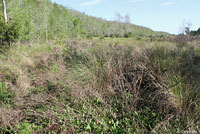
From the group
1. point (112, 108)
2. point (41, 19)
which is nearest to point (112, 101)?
point (112, 108)

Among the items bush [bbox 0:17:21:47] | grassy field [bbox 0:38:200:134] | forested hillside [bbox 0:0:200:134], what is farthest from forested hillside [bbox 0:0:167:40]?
grassy field [bbox 0:38:200:134]

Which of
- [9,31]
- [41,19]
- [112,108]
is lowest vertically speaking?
[112,108]

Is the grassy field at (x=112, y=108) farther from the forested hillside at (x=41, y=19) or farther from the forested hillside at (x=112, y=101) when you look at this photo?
the forested hillside at (x=41, y=19)

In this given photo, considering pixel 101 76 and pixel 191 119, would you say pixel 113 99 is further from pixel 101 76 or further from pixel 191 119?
pixel 191 119

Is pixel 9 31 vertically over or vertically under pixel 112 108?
over

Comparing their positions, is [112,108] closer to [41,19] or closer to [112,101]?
[112,101]

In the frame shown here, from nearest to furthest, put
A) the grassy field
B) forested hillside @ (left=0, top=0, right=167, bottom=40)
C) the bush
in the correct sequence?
1. the grassy field
2. the bush
3. forested hillside @ (left=0, top=0, right=167, bottom=40)

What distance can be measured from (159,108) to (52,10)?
1184 inches

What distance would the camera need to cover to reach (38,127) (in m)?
2.79

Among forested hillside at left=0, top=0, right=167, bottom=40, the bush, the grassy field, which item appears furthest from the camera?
forested hillside at left=0, top=0, right=167, bottom=40

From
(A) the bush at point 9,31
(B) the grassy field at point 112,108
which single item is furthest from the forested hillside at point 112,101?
(A) the bush at point 9,31

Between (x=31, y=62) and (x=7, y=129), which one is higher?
(x=31, y=62)

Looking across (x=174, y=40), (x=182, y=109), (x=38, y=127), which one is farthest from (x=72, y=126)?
(x=174, y=40)

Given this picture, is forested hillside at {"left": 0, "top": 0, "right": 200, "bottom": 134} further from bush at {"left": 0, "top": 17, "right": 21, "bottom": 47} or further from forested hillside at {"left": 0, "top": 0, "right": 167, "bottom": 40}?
forested hillside at {"left": 0, "top": 0, "right": 167, "bottom": 40}
